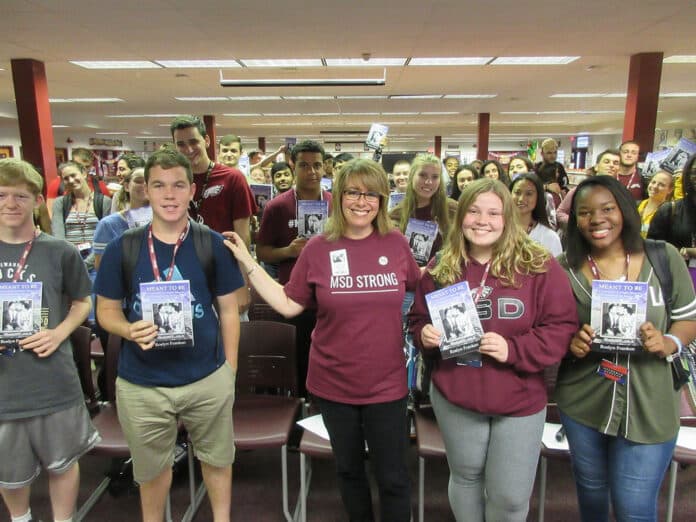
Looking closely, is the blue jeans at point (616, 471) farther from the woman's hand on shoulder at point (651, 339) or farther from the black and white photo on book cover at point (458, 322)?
the black and white photo on book cover at point (458, 322)

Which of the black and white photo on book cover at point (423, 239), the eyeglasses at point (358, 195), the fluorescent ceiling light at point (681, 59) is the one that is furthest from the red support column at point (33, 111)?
the fluorescent ceiling light at point (681, 59)

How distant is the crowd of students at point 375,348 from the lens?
147 centimetres

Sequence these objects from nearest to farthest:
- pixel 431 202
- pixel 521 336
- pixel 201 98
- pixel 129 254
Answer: pixel 521 336 < pixel 129 254 < pixel 431 202 < pixel 201 98

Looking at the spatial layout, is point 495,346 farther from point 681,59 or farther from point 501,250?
point 681,59

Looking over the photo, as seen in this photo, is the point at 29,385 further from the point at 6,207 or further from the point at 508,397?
the point at 508,397

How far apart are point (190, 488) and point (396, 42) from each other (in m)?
4.68

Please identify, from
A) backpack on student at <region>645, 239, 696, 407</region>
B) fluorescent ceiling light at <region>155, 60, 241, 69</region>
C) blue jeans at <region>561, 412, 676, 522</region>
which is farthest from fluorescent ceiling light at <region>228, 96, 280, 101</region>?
blue jeans at <region>561, 412, 676, 522</region>

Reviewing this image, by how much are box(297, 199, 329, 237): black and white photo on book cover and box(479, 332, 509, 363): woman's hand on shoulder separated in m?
1.23

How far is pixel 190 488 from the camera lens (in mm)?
2318

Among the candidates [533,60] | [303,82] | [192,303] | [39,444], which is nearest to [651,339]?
[192,303]

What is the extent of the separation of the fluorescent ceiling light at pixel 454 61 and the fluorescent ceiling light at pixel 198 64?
2.46 metres

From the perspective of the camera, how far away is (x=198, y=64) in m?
6.16

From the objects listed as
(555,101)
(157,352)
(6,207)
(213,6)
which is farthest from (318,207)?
(555,101)

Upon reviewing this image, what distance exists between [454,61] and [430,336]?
564 centimetres
